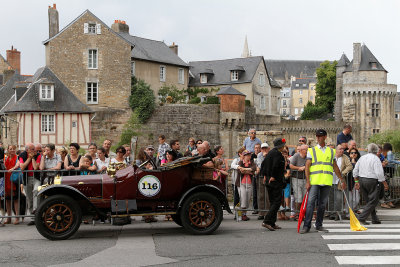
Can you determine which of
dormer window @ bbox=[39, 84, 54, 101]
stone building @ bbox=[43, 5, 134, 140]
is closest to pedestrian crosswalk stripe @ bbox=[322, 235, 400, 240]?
dormer window @ bbox=[39, 84, 54, 101]

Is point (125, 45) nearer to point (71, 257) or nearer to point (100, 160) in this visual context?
point (100, 160)

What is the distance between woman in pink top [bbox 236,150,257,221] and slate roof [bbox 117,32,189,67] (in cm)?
3299

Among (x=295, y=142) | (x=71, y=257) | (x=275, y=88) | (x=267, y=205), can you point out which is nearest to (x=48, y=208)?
(x=71, y=257)

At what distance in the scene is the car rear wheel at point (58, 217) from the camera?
8156 mm

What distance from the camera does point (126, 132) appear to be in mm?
38000

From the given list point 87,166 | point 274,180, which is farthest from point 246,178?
point 87,166

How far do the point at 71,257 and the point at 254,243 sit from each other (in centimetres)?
282

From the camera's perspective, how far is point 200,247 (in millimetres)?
7684

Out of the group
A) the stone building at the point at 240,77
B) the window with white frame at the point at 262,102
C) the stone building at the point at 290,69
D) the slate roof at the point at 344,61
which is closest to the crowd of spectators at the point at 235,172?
the stone building at the point at 240,77

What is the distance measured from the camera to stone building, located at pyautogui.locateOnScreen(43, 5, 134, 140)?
37031mm

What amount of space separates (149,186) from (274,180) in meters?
2.32

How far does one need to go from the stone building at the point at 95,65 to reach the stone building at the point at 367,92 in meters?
33.0

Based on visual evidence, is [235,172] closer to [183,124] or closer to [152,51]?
[183,124]

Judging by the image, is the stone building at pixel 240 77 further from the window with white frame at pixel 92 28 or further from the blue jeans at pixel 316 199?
the blue jeans at pixel 316 199
